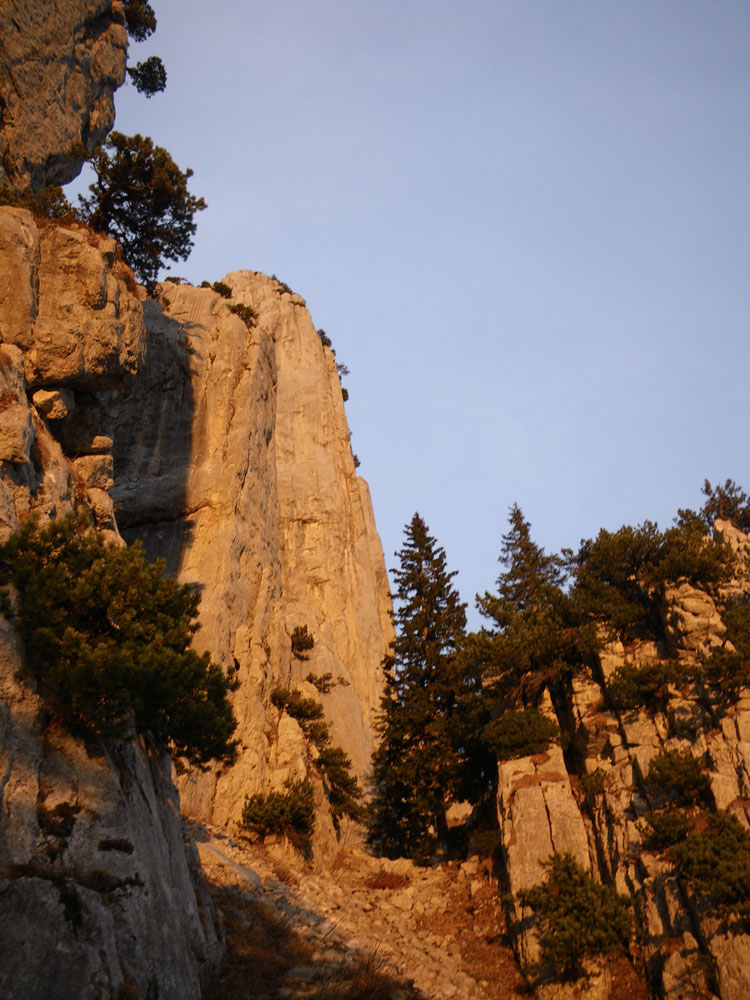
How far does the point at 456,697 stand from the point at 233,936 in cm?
1753

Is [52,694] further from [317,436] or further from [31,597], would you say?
[317,436]

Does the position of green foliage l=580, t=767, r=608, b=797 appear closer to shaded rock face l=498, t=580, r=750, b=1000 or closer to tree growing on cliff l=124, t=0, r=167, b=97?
shaded rock face l=498, t=580, r=750, b=1000

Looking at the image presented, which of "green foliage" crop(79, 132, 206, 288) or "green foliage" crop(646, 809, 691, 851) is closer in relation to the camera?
"green foliage" crop(646, 809, 691, 851)

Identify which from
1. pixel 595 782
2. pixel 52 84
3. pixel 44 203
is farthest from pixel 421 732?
pixel 52 84

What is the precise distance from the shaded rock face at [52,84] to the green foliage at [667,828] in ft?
97.7

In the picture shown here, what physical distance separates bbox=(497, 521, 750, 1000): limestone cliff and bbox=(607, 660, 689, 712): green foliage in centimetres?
29

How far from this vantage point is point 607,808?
72.2ft

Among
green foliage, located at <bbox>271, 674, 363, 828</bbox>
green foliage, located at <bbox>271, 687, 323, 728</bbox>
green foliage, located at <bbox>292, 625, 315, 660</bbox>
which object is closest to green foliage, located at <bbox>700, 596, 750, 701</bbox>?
green foliage, located at <bbox>271, 674, 363, 828</bbox>

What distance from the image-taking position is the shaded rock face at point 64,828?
29.6ft

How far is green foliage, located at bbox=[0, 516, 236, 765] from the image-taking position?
11.8m

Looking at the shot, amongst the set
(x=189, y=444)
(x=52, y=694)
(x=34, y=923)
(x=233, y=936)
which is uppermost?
(x=189, y=444)

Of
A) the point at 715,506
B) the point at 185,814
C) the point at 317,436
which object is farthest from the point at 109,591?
Answer: the point at 317,436

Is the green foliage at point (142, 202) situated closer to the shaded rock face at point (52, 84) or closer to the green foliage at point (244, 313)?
the shaded rock face at point (52, 84)

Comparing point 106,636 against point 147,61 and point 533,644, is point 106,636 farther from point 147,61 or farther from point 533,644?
point 147,61
